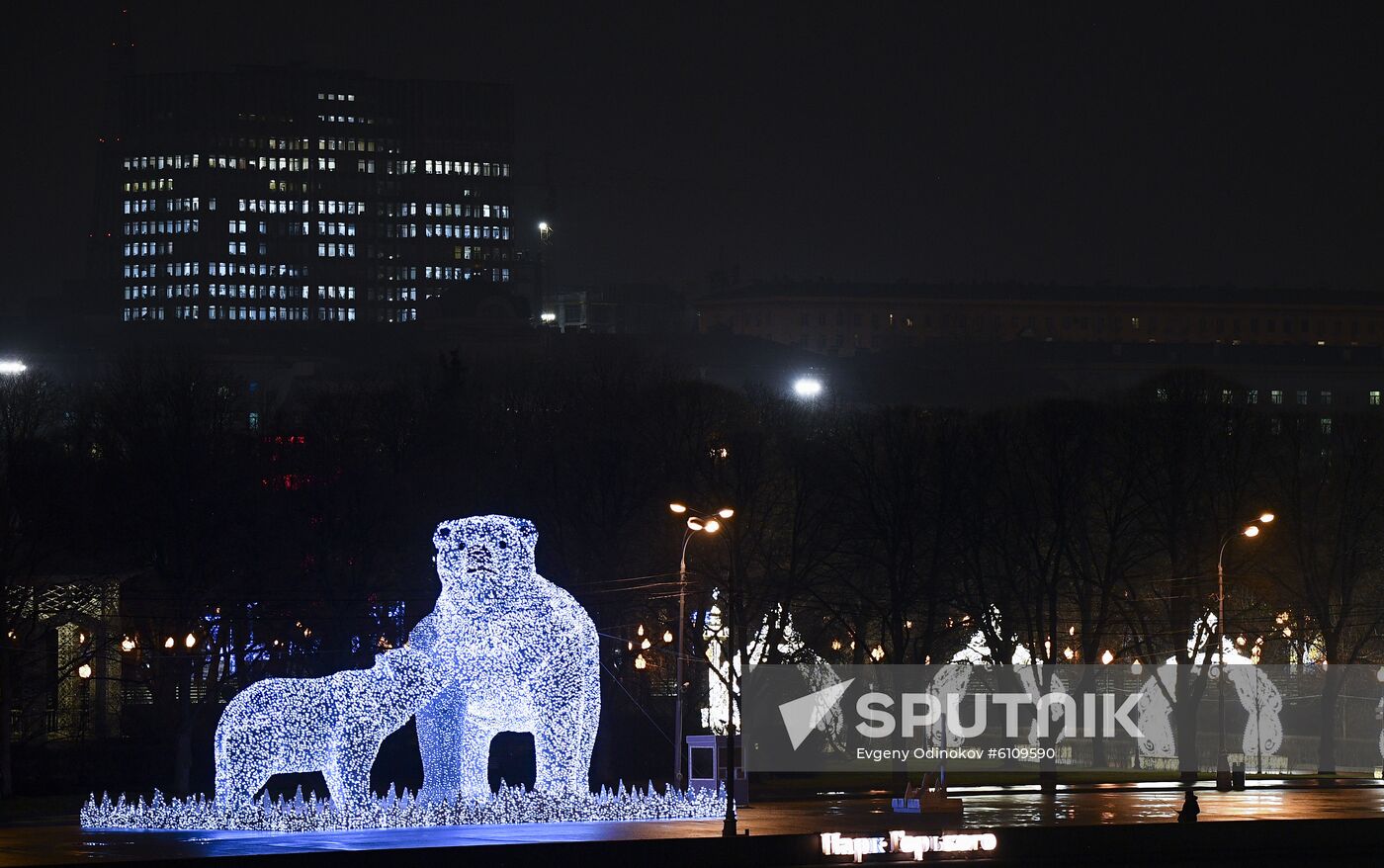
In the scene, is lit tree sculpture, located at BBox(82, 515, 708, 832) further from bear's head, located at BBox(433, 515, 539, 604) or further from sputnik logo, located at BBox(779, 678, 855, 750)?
sputnik logo, located at BBox(779, 678, 855, 750)

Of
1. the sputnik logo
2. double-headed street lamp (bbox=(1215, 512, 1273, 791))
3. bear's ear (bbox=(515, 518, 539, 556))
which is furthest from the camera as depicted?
the sputnik logo

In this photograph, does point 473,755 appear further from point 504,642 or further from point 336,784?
point 336,784

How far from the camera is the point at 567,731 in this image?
4688 centimetres

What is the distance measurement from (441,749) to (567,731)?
2.71m

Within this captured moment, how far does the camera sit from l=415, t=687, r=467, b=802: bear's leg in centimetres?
4698

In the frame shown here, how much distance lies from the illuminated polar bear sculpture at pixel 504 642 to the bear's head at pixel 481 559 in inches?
0.8

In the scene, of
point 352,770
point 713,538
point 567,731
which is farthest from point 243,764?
point 713,538

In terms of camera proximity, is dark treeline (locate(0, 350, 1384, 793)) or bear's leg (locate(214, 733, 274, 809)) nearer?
bear's leg (locate(214, 733, 274, 809))

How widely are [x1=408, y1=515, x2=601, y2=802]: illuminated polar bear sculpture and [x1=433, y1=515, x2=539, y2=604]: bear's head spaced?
A: 0.02 metres

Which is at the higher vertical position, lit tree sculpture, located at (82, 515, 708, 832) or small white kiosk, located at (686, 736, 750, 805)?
lit tree sculpture, located at (82, 515, 708, 832)

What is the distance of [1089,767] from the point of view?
243ft

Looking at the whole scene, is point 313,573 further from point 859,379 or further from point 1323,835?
point 859,379

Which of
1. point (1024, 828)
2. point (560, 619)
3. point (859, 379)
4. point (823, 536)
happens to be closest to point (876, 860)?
point (1024, 828)

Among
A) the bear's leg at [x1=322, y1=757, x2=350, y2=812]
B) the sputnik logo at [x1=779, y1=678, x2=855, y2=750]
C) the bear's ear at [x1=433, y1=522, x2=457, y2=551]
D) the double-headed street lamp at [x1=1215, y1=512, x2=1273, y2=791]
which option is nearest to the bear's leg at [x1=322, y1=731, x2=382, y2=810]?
the bear's leg at [x1=322, y1=757, x2=350, y2=812]
